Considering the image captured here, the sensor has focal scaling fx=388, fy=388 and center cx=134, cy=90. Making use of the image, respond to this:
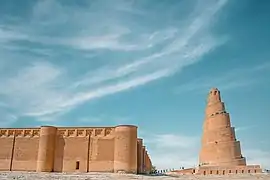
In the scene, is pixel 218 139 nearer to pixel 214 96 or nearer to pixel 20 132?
pixel 214 96

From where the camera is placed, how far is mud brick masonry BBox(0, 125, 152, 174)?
115 feet

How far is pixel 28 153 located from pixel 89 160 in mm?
6386

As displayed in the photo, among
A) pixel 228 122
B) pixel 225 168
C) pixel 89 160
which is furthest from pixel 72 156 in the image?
pixel 228 122

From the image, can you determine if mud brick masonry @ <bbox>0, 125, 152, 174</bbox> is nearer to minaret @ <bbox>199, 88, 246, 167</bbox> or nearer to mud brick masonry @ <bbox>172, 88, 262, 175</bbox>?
mud brick masonry @ <bbox>172, 88, 262, 175</bbox>

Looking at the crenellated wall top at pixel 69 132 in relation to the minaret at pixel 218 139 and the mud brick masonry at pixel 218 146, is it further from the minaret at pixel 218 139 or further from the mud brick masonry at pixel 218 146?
the minaret at pixel 218 139

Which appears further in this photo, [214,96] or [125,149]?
[214,96]

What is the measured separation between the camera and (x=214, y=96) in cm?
5516

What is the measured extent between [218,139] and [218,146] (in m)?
1.00

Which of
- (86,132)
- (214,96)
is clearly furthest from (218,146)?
(86,132)

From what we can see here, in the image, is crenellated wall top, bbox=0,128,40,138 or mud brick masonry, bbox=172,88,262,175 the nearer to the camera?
crenellated wall top, bbox=0,128,40,138

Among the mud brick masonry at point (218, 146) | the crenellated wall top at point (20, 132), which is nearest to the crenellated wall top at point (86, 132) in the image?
the crenellated wall top at point (20, 132)

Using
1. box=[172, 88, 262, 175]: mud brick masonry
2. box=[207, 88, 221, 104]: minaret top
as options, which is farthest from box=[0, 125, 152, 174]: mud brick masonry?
box=[207, 88, 221, 104]: minaret top

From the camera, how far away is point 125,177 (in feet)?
101

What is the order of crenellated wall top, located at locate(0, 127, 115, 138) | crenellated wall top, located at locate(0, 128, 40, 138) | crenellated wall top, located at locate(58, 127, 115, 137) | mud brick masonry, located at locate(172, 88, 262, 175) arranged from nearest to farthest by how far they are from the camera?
crenellated wall top, located at locate(58, 127, 115, 137), crenellated wall top, located at locate(0, 127, 115, 138), crenellated wall top, located at locate(0, 128, 40, 138), mud brick masonry, located at locate(172, 88, 262, 175)
